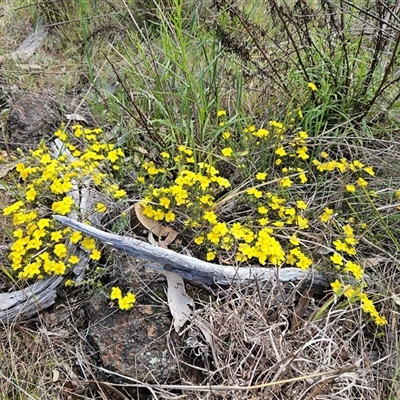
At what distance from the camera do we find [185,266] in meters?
1.86

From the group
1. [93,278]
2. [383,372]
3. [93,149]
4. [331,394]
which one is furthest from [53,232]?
[383,372]

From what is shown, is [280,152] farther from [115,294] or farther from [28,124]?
[28,124]

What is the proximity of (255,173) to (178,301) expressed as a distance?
0.81 meters

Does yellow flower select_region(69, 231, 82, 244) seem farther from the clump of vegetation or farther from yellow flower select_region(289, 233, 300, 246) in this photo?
yellow flower select_region(289, 233, 300, 246)

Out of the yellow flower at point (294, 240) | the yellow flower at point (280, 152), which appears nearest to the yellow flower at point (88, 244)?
the yellow flower at point (294, 240)

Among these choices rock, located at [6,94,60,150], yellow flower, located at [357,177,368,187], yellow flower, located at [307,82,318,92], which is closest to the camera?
yellow flower, located at [357,177,368,187]

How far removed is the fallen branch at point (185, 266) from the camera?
1.85m

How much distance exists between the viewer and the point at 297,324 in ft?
5.70

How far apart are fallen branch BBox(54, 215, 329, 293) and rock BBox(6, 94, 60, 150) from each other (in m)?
0.96

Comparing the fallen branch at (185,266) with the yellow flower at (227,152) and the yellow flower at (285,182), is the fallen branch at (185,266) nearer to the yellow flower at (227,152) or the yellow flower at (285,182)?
the yellow flower at (285,182)

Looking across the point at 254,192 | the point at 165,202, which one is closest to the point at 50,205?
the point at 165,202

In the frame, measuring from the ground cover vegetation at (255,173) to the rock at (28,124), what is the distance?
108mm

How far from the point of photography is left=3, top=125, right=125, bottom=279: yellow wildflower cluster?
74.6 inches

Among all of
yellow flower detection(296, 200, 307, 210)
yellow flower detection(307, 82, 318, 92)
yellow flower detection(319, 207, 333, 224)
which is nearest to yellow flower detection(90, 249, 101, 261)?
yellow flower detection(296, 200, 307, 210)
